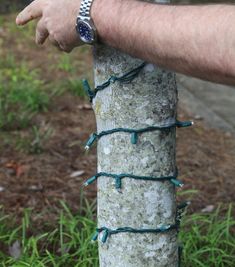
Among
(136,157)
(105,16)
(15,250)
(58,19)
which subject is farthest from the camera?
(15,250)

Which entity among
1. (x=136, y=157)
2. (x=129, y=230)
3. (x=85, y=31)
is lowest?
(x=129, y=230)

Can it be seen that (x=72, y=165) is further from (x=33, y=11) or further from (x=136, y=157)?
(x=33, y=11)

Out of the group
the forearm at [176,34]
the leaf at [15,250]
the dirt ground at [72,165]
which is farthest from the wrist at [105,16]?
the dirt ground at [72,165]

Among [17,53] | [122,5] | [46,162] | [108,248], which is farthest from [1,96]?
[122,5]

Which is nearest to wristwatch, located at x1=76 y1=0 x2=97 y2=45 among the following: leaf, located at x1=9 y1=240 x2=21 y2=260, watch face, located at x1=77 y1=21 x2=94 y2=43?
watch face, located at x1=77 y1=21 x2=94 y2=43

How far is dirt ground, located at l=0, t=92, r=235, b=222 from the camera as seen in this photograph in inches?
167

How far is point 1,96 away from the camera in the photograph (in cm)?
558

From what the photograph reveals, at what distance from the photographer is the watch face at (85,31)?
7.14 feet

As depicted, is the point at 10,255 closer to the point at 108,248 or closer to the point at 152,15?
the point at 108,248

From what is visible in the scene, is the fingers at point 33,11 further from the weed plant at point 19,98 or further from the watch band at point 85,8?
the weed plant at point 19,98

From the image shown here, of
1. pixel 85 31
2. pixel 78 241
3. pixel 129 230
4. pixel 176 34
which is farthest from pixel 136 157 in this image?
pixel 78 241

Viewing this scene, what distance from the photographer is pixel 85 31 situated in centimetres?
220

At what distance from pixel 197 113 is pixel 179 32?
13.2ft

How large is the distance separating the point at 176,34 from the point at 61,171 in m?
2.72
